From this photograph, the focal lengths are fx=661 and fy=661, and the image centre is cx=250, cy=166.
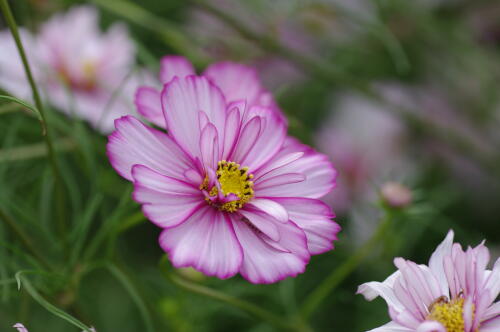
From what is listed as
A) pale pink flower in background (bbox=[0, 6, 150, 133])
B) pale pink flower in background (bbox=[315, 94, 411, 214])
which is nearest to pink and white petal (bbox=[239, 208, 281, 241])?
pale pink flower in background (bbox=[0, 6, 150, 133])

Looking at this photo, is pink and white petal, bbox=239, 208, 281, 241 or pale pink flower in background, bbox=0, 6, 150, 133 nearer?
pink and white petal, bbox=239, 208, 281, 241

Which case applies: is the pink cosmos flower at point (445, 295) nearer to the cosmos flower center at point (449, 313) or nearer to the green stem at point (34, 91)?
the cosmos flower center at point (449, 313)

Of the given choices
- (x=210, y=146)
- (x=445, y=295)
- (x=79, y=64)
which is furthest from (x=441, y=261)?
(x=79, y=64)

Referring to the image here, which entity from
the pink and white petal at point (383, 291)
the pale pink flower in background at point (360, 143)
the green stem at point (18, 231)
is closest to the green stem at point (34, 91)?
the green stem at point (18, 231)

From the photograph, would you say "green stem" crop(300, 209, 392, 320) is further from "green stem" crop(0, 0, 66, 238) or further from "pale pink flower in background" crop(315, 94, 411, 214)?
"pale pink flower in background" crop(315, 94, 411, 214)

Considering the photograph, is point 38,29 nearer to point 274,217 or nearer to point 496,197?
point 274,217

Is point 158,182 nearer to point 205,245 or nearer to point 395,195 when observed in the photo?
point 205,245

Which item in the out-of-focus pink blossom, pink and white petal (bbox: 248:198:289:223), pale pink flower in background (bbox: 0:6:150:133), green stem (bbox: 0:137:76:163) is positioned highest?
pale pink flower in background (bbox: 0:6:150:133)
